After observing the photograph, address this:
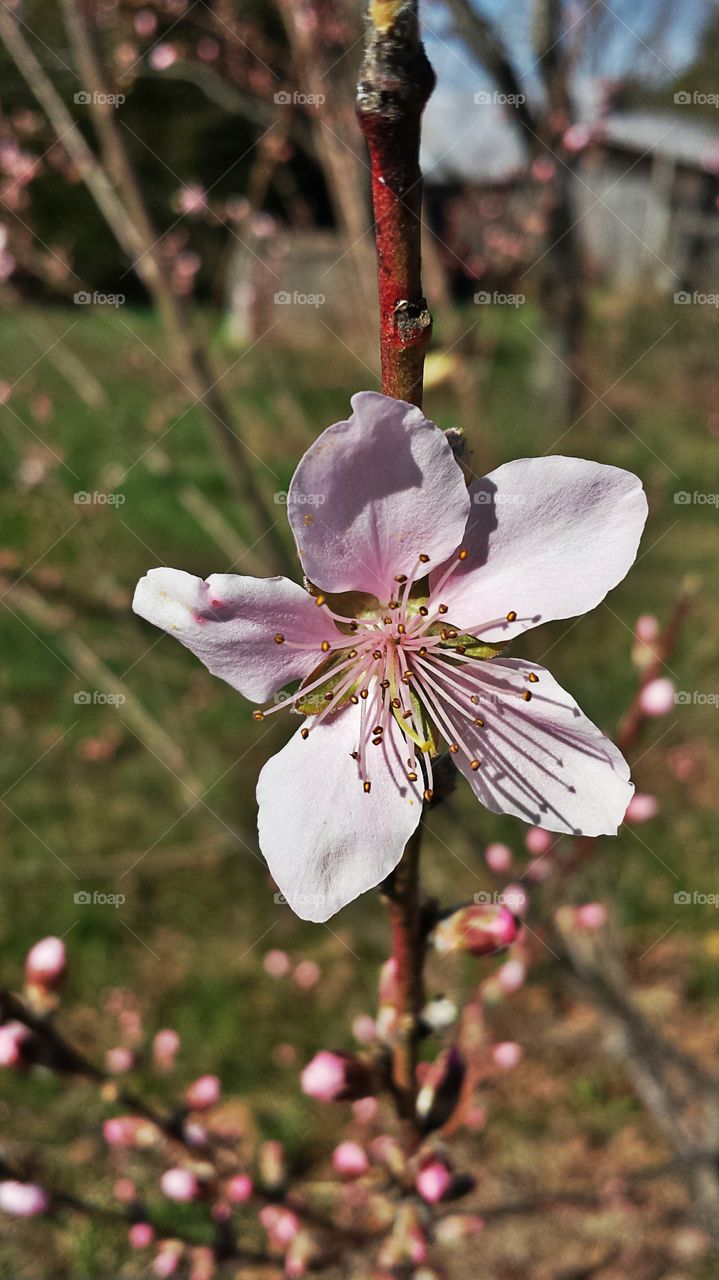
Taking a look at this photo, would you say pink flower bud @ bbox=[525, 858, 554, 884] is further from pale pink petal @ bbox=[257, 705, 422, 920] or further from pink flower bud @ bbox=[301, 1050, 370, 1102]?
pale pink petal @ bbox=[257, 705, 422, 920]

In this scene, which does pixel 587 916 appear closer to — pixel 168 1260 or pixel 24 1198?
pixel 168 1260

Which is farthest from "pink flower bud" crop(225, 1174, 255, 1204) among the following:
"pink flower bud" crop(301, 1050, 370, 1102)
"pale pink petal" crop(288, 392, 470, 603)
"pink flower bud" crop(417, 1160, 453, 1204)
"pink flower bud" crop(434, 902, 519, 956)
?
"pale pink petal" crop(288, 392, 470, 603)

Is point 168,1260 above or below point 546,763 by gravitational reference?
below

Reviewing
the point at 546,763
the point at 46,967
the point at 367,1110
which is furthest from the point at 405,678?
the point at 367,1110

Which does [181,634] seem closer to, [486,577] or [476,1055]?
[486,577]

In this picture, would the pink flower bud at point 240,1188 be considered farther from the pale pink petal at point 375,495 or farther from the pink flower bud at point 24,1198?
the pale pink petal at point 375,495

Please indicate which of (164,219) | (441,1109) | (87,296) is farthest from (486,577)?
(164,219)
